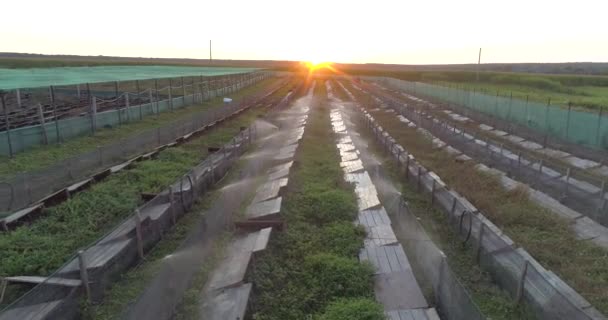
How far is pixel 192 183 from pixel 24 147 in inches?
369

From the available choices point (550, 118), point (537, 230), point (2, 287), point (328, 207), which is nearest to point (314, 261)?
point (328, 207)

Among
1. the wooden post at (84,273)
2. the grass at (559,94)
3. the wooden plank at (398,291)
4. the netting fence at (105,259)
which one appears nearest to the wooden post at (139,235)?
the netting fence at (105,259)

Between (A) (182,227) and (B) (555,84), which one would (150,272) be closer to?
(A) (182,227)

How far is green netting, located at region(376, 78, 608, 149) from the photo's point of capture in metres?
17.5

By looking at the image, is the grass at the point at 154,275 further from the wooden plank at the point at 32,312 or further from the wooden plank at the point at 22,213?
the wooden plank at the point at 22,213

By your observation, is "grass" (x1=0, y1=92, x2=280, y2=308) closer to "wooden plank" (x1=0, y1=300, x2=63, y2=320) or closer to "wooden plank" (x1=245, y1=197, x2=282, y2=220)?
"wooden plank" (x1=0, y1=300, x2=63, y2=320)

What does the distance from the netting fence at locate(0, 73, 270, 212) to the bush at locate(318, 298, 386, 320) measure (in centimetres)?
776

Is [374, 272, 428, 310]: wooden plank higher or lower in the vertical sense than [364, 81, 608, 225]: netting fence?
lower

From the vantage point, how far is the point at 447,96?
37562mm

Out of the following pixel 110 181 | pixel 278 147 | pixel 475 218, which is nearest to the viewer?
pixel 475 218

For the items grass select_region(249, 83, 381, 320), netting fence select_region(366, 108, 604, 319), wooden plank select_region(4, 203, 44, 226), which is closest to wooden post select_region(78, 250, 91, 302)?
grass select_region(249, 83, 381, 320)

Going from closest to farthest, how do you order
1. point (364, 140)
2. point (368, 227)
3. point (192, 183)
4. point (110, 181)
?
1. point (368, 227)
2. point (192, 183)
3. point (110, 181)
4. point (364, 140)

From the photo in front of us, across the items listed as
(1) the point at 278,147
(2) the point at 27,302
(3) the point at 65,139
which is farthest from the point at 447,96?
(2) the point at 27,302

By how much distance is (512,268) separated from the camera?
7.06 m
